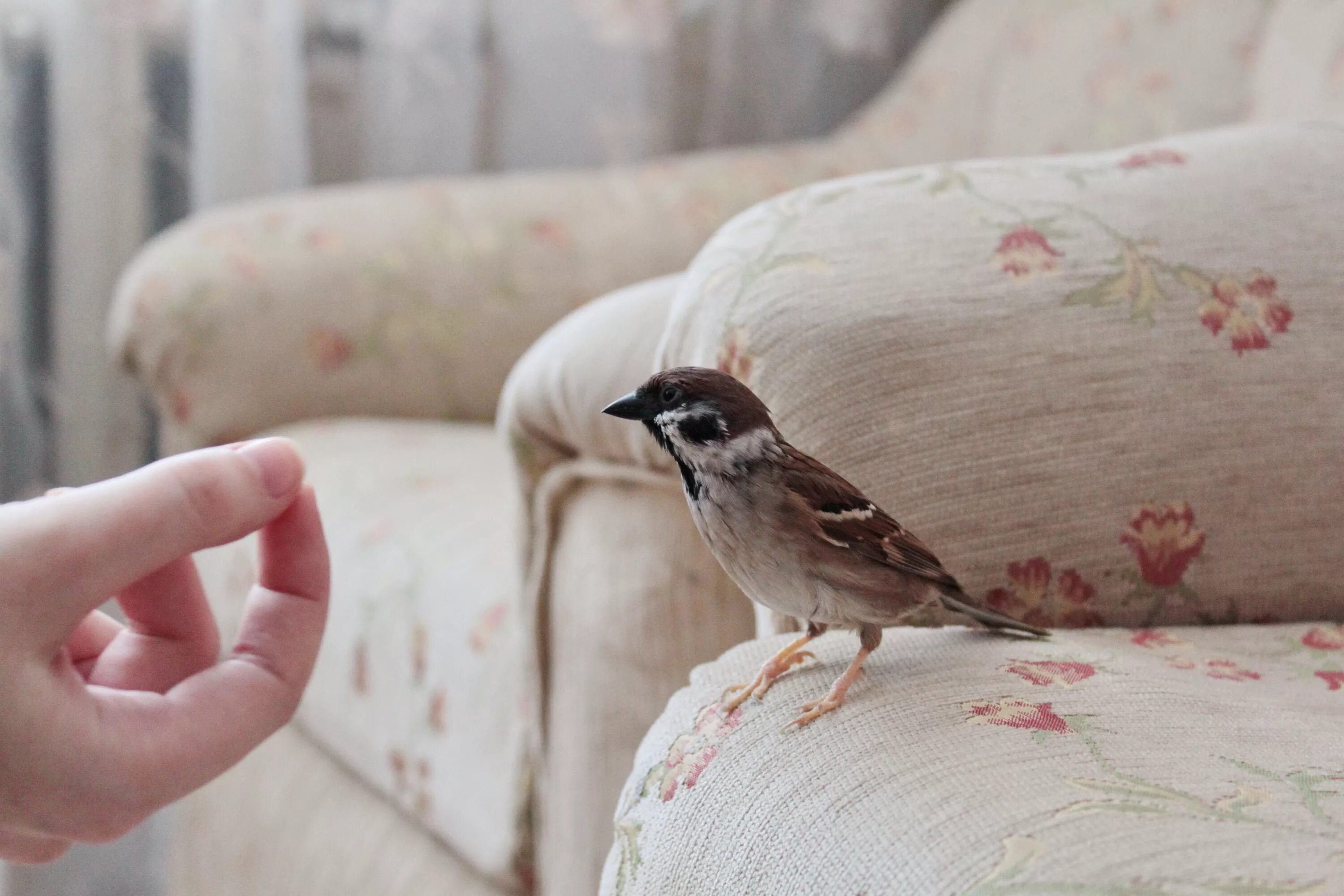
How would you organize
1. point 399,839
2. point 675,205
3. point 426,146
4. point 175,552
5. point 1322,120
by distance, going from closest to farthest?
point 175,552 → point 1322,120 → point 399,839 → point 675,205 → point 426,146

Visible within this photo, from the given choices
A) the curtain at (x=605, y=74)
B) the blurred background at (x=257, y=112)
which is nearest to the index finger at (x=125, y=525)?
the blurred background at (x=257, y=112)

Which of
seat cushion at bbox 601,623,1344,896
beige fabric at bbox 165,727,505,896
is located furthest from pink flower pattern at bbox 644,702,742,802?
beige fabric at bbox 165,727,505,896

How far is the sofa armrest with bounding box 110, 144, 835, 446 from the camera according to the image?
5.33ft

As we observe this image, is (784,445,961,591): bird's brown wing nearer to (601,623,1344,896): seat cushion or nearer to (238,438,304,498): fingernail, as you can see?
(601,623,1344,896): seat cushion

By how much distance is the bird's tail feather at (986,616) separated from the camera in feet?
2.15

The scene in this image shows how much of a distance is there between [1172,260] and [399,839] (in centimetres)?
100

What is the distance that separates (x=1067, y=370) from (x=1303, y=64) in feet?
3.02

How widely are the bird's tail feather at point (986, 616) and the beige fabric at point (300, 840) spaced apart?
28.2 inches

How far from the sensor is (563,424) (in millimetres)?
991

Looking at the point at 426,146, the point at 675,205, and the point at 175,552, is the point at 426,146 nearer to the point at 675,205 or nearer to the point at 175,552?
the point at 675,205

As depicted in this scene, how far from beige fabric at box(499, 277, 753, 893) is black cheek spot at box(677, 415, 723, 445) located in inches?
12.0

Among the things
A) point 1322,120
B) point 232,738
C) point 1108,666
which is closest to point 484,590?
point 232,738

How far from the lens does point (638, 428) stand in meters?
0.91

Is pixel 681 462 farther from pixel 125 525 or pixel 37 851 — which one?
pixel 37 851
